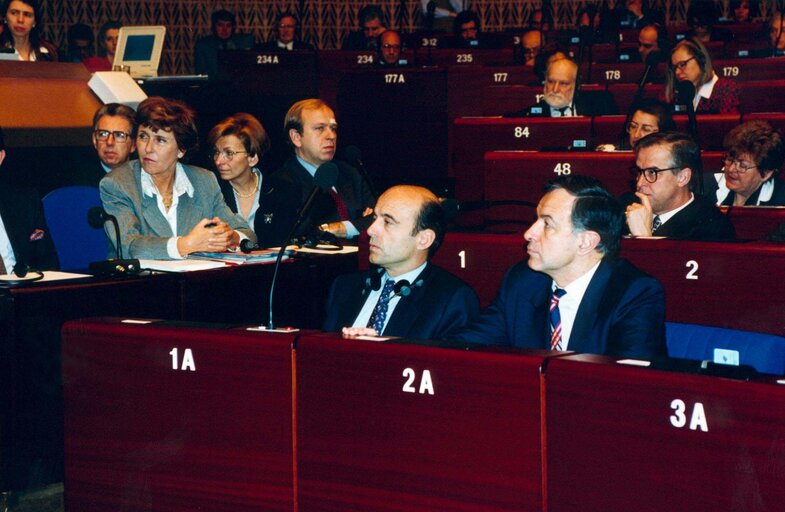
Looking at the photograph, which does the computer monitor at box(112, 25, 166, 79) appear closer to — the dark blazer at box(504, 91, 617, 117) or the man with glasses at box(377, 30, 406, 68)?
the man with glasses at box(377, 30, 406, 68)

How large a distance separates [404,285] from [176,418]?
1.08 m

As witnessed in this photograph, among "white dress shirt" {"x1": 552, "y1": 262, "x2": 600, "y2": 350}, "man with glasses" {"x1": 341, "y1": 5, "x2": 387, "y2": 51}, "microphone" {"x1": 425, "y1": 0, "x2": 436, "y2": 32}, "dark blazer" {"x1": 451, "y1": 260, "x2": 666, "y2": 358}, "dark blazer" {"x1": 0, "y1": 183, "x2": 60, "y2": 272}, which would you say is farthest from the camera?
"microphone" {"x1": 425, "y1": 0, "x2": 436, "y2": 32}

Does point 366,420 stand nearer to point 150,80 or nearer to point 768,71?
point 150,80

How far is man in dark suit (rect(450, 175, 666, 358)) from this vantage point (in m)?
2.82

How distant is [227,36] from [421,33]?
2.34 meters

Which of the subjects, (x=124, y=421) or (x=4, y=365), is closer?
(x=124, y=421)

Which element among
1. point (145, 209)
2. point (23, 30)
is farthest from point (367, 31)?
point (145, 209)

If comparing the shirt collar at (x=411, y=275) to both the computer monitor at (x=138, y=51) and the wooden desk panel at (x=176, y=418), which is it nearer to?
the wooden desk panel at (x=176, y=418)

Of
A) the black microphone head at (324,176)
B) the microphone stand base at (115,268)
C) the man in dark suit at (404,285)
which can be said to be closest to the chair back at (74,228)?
the microphone stand base at (115,268)

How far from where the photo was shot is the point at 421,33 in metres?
12.5

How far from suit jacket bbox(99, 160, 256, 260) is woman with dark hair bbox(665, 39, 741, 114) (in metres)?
3.65

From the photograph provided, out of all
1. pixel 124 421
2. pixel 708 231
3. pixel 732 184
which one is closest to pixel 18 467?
pixel 124 421

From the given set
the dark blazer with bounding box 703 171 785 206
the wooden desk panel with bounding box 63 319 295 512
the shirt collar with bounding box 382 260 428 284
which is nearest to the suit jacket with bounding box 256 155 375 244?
the shirt collar with bounding box 382 260 428 284

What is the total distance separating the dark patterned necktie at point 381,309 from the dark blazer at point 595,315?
272 mm
